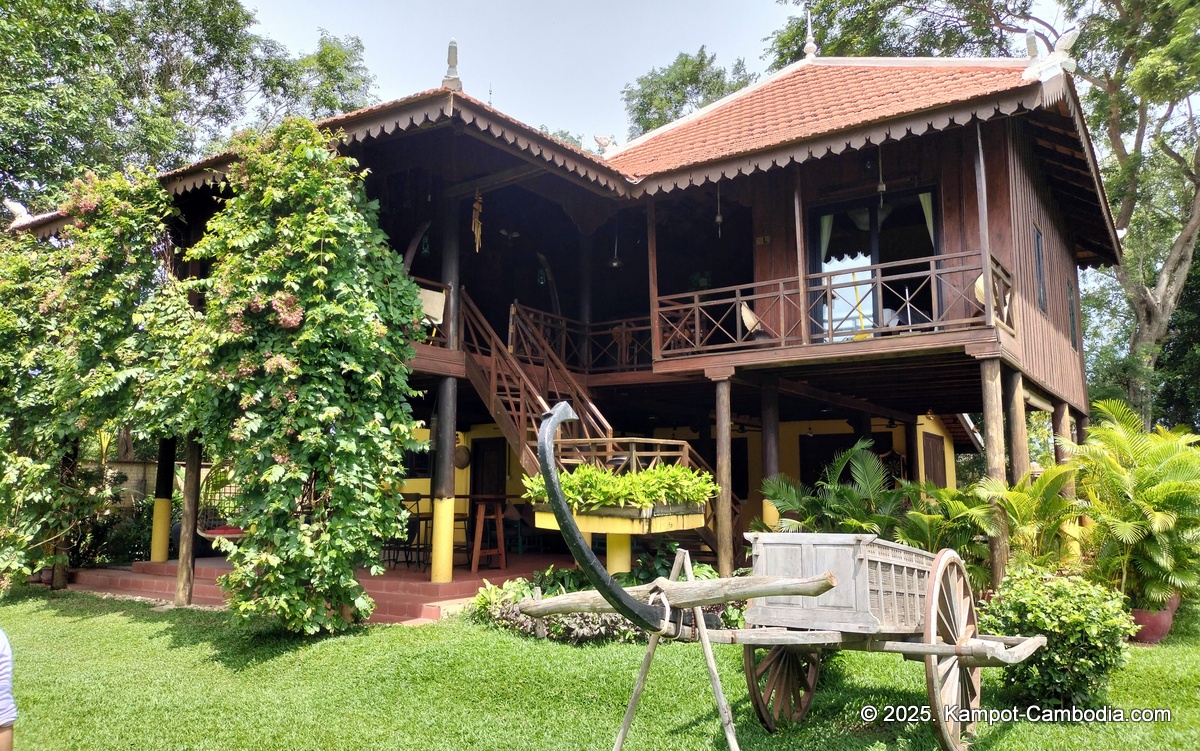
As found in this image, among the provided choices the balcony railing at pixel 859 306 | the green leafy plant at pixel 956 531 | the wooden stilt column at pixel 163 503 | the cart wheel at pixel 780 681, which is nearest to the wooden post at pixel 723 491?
the balcony railing at pixel 859 306

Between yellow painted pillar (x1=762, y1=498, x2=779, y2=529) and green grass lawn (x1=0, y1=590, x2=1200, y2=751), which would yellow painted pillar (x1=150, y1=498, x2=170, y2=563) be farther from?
yellow painted pillar (x1=762, y1=498, x2=779, y2=529)

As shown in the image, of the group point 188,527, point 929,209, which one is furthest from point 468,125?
point 188,527

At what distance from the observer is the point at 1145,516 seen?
24.5 feet

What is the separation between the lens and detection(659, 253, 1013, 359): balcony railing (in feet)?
27.5

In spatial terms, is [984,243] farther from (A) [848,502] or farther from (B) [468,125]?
(B) [468,125]

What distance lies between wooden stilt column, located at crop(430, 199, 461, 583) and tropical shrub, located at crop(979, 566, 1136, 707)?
19.2 feet

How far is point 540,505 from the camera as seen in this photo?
883cm

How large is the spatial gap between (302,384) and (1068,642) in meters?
6.83

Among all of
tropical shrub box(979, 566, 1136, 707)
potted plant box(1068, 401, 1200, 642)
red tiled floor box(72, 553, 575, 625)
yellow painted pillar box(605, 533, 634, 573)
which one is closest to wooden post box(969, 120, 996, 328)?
potted plant box(1068, 401, 1200, 642)

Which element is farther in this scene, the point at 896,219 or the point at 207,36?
the point at 207,36

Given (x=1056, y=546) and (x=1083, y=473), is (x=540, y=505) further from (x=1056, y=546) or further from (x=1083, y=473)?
(x=1083, y=473)

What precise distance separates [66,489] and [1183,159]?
23.9m

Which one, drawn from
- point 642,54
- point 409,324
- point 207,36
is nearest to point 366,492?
point 409,324

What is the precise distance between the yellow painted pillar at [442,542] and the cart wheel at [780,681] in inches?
176
